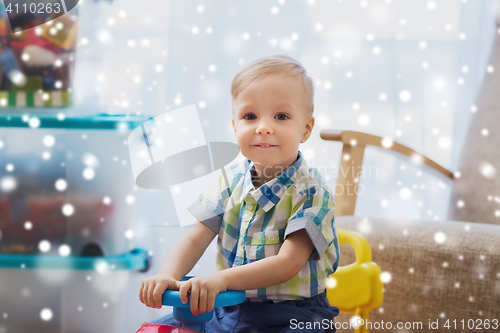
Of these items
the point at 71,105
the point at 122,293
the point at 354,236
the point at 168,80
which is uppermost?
the point at 168,80

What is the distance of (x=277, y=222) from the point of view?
1.75 feet

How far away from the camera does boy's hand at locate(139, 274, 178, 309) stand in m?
0.41

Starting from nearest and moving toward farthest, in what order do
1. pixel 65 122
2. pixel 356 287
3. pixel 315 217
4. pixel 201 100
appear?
1. pixel 315 217
2. pixel 356 287
3. pixel 65 122
4. pixel 201 100

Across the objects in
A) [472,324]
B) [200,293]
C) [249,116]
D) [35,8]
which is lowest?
[472,324]

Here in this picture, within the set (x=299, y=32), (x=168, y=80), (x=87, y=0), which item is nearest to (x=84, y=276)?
(x=168, y=80)

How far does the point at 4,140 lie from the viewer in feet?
2.70

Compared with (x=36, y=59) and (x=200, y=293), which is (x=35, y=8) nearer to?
(x=36, y=59)

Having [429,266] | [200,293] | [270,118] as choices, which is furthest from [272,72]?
[429,266]

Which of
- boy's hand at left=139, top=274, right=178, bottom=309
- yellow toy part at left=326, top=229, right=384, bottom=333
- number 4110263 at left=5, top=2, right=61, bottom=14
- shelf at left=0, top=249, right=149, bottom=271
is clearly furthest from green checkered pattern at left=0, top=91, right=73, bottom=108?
yellow toy part at left=326, top=229, right=384, bottom=333

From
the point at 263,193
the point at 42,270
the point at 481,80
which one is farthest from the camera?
the point at 481,80

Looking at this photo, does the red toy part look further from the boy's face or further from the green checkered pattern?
the green checkered pattern

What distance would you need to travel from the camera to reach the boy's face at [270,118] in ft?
1.67

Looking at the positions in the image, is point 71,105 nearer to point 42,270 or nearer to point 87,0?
point 87,0

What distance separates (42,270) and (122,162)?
11.5 inches
